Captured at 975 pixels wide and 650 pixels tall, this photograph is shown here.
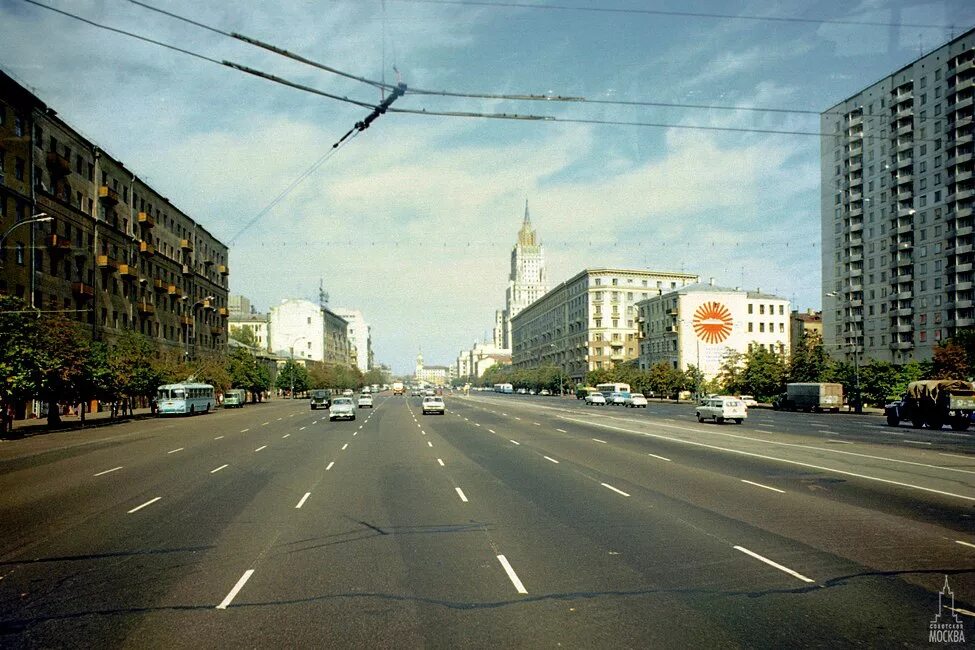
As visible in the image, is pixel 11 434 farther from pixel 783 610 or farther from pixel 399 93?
pixel 783 610

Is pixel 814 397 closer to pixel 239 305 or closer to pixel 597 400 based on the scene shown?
pixel 597 400

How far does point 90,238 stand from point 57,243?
7.56 meters

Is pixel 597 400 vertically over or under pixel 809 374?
under

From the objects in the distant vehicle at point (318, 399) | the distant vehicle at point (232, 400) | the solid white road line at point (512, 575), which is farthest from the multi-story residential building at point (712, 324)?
the solid white road line at point (512, 575)

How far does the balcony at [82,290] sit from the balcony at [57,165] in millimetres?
8310

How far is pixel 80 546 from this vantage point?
34.3ft

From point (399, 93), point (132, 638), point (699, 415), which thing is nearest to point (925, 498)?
point (399, 93)

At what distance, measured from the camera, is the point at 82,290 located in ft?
184

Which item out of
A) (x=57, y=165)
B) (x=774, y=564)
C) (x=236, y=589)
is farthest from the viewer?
(x=57, y=165)

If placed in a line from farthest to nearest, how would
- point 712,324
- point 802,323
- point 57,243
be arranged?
point 802,323, point 712,324, point 57,243

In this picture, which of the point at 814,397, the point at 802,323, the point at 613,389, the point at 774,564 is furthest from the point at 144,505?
the point at 802,323

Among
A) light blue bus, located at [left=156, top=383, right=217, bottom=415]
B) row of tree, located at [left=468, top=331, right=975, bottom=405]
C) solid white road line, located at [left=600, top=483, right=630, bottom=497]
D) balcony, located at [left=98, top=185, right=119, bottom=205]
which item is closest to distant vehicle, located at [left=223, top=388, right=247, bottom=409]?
light blue bus, located at [left=156, top=383, right=217, bottom=415]

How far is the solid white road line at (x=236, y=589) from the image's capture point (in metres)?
7.62

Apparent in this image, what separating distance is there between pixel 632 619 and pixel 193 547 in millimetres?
6535
